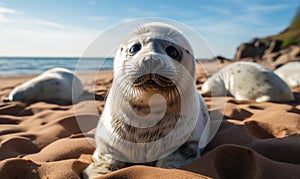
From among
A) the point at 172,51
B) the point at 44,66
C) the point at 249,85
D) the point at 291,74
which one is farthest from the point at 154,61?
the point at 44,66

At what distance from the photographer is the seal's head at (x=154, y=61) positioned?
1682mm

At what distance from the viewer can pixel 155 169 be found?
5.86 ft

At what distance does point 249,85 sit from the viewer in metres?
5.04

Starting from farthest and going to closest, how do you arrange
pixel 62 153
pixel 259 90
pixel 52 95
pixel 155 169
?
pixel 52 95, pixel 259 90, pixel 62 153, pixel 155 169

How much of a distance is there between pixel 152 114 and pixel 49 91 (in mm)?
4174

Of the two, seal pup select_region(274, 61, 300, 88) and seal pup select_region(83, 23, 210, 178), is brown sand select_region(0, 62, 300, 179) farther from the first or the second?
seal pup select_region(274, 61, 300, 88)

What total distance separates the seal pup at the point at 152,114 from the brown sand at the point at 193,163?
5.4 inches

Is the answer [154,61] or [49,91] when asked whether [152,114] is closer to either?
[154,61]

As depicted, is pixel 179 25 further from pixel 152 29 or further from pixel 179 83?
pixel 179 83

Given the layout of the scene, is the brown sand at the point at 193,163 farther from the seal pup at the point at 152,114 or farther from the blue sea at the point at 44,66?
the blue sea at the point at 44,66

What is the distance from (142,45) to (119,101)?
384mm

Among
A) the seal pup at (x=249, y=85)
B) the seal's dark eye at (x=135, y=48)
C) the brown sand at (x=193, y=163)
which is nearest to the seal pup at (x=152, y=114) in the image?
the seal's dark eye at (x=135, y=48)

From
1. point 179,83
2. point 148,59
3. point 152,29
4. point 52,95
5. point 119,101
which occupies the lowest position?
point 52,95

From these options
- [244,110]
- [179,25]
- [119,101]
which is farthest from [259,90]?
[119,101]
